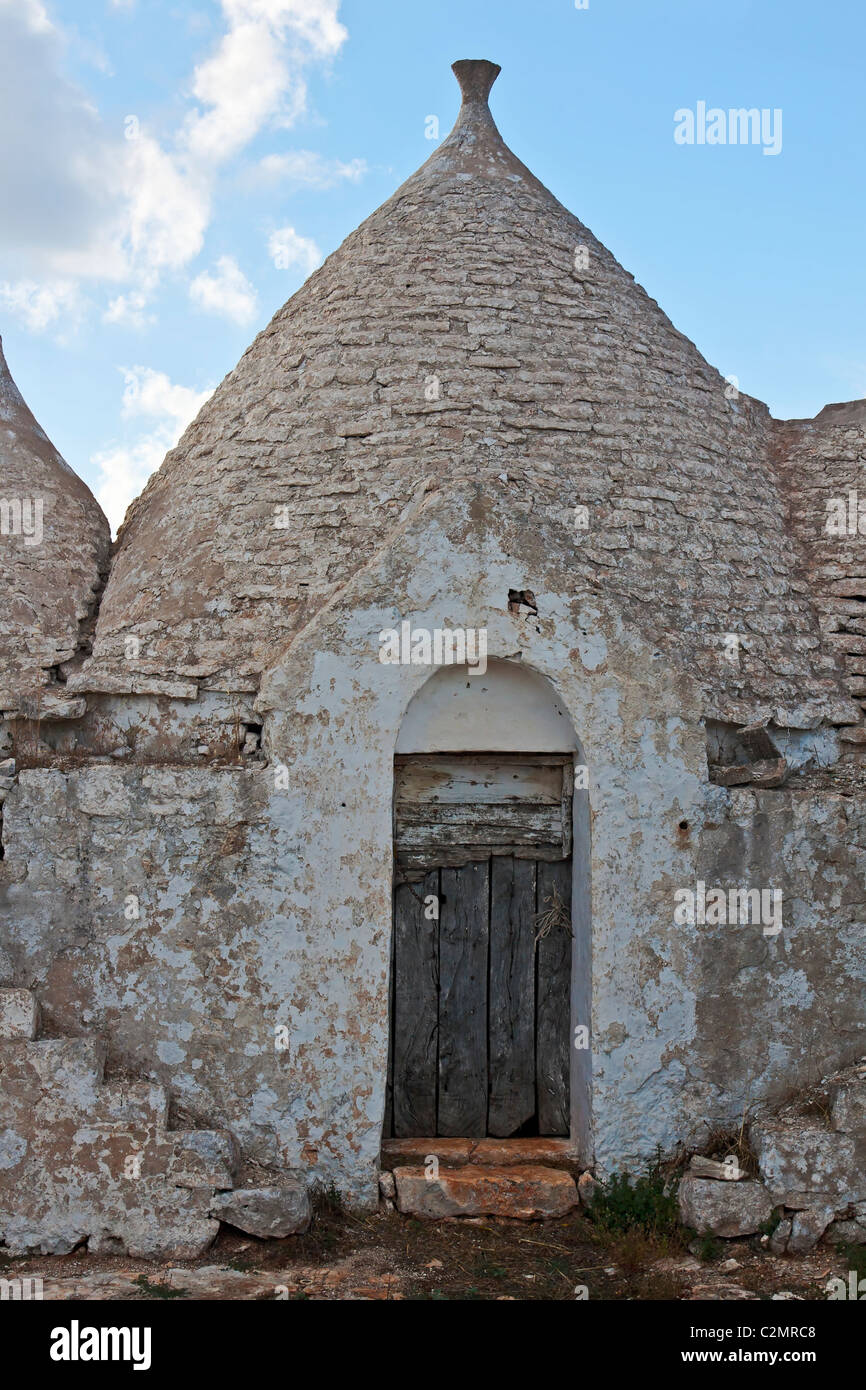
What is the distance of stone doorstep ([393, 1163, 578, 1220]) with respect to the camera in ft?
19.0

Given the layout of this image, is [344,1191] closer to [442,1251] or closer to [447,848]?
[442,1251]

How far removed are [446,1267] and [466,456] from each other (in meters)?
4.20

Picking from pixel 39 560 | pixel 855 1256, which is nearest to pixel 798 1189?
pixel 855 1256

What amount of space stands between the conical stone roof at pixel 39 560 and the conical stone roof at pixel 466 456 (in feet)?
0.72

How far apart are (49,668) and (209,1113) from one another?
2.66 meters

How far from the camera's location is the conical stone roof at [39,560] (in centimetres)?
661

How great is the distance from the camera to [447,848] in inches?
255

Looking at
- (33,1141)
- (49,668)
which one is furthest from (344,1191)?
(49,668)

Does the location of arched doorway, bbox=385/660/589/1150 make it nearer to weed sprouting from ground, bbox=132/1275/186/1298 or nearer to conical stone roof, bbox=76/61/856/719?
conical stone roof, bbox=76/61/856/719

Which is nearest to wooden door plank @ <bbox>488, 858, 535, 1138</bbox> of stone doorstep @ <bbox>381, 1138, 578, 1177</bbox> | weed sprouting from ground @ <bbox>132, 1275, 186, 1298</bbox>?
stone doorstep @ <bbox>381, 1138, 578, 1177</bbox>

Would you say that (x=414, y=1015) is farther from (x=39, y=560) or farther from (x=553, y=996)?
(x=39, y=560)

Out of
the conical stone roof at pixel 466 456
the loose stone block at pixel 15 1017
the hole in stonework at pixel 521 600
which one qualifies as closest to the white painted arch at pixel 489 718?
the hole in stonework at pixel 521 600

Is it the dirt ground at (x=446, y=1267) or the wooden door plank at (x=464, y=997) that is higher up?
the wooden door plank at (x=464, y=997)

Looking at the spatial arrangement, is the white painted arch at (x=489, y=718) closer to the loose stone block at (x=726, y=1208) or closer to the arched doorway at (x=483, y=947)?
the arched doorway at (x=483, y=947)
